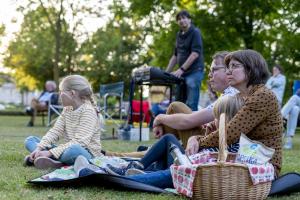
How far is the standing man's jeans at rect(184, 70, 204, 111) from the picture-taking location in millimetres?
8234

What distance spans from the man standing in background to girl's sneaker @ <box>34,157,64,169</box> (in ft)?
11.9

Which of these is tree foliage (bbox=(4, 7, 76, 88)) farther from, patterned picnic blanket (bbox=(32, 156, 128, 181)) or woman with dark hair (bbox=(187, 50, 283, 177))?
Answer: woman with dark hair (bbox=(187, 50, 283, 177))

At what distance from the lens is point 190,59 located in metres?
8.27

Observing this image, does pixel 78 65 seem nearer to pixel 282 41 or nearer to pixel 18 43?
pixel 18 43

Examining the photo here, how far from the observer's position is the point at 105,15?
2781 cm

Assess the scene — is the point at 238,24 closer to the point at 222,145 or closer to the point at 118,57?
the point at 118,57

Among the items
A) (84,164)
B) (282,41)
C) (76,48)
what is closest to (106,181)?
(84,164)

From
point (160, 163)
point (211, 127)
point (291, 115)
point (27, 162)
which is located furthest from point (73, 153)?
point (291, 115)

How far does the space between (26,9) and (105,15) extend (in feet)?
12.8

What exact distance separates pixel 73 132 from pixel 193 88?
342 cm

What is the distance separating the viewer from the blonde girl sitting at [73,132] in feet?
16.1

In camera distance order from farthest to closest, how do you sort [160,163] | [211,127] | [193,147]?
[160,163], [211,127], [193,147]

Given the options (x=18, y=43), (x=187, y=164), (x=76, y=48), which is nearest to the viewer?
(x=187, y=164)

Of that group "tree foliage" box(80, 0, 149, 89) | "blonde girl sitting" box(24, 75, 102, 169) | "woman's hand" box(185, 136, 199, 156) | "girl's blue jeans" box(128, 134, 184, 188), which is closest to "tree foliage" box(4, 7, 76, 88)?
"tree foliage" box(80, 0, 149, 89)
